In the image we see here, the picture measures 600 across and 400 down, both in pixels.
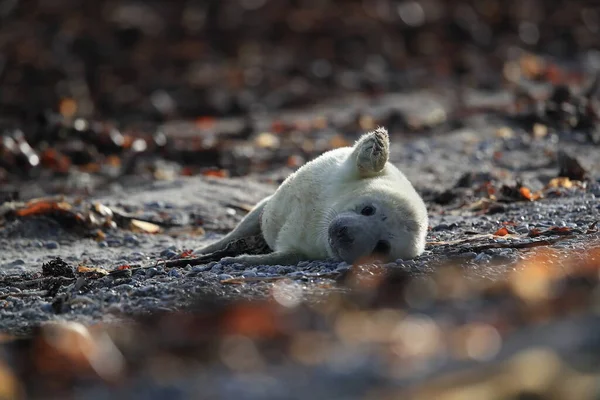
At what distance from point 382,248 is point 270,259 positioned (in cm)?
72

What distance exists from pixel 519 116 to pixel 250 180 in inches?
159

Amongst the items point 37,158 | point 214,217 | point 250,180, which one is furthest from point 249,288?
point 37,158

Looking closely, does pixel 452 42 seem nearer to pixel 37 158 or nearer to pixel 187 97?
pixel 187 97

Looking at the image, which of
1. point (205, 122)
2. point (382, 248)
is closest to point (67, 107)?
point (205, 122)

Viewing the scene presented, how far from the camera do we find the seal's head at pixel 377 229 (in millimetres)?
5699

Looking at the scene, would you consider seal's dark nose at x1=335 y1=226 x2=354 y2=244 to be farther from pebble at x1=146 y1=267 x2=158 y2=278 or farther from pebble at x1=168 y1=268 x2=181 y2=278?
pebble at x1=146 y1=267 x2=158 y2=278

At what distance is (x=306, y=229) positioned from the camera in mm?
6219

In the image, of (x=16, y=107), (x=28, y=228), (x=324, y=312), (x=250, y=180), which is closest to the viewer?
(x=324, y=312)

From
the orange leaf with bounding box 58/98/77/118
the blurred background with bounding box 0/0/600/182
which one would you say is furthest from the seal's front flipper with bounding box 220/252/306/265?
the orange leaf with bounding box 58/98/77/118

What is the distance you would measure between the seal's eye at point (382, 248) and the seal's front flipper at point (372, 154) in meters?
0.59

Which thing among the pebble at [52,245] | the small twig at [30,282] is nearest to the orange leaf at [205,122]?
the pebble at [52,245]

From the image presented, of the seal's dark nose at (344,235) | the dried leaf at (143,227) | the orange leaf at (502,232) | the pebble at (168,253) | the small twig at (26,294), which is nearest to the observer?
the seal's dark nose at (344,235)

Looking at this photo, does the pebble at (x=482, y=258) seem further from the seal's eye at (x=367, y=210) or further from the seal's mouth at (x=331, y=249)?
the seal's mouth at (x=331, y=249)

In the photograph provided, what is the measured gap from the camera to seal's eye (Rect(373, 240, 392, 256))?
228 inches
